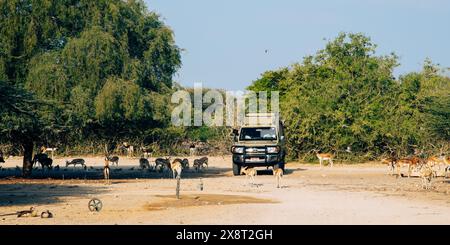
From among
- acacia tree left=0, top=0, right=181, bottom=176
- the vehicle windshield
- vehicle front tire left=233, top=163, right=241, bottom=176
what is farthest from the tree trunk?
the vehicle windshield

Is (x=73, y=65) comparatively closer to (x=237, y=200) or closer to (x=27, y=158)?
(x=27, y=158)

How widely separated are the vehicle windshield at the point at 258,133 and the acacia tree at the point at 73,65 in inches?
212

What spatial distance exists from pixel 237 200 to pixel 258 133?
48.5 feet

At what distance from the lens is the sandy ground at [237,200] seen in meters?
18.9

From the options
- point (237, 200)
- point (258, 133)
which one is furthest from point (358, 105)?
point (237, 200)

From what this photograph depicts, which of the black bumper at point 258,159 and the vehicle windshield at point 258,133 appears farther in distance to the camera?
the vehicle windshield at point 258,133

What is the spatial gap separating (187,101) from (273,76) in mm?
18416

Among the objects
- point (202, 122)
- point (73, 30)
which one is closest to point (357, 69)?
point (202, 122)

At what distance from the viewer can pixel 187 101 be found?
1635 inches

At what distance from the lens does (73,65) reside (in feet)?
108

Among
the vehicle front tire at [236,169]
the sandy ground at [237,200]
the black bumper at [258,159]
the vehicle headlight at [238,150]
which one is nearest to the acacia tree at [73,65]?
the sandy ground at [237,200]

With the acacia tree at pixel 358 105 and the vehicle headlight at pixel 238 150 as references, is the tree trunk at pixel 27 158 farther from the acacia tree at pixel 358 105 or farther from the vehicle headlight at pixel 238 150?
the acacia tree at pixel 358 105

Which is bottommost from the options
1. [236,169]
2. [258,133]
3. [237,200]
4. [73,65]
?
[237,200]
